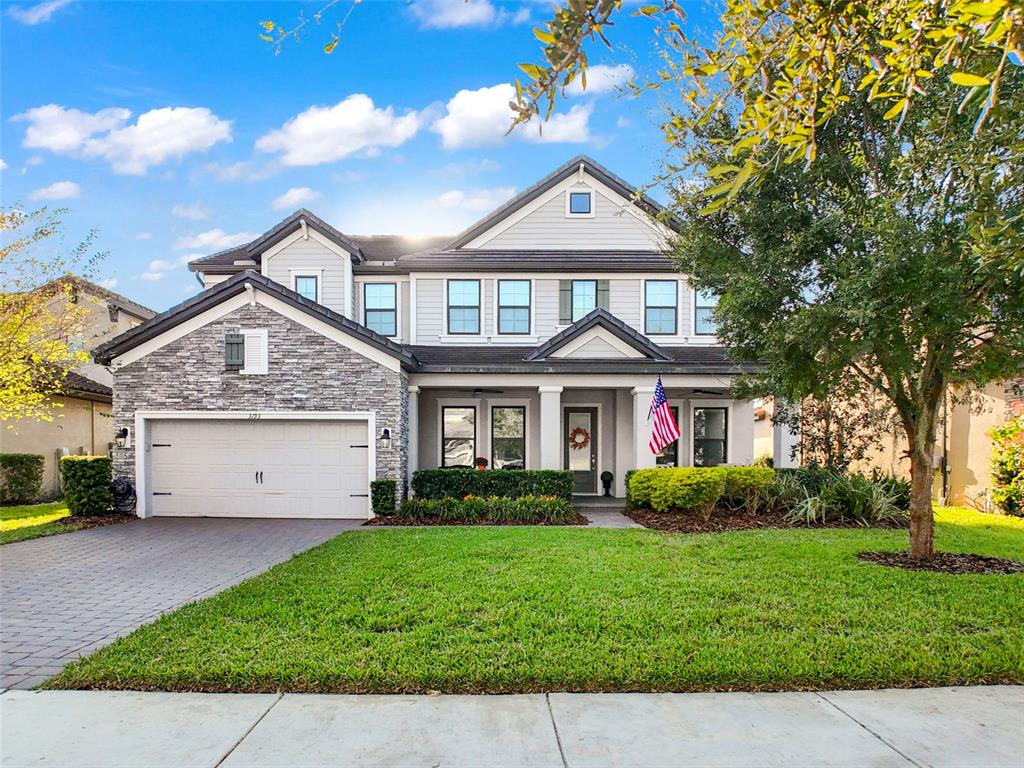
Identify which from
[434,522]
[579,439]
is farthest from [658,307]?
[434,522]

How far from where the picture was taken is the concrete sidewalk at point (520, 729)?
10.4 feet

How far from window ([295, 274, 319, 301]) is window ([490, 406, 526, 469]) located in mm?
5608

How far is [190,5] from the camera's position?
7.40m

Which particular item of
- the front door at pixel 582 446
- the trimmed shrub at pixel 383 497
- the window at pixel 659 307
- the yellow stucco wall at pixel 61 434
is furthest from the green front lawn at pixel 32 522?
the window at pixel 659 307

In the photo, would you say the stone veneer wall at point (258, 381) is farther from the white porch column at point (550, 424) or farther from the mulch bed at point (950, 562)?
the mulch bed at point (950, 562)

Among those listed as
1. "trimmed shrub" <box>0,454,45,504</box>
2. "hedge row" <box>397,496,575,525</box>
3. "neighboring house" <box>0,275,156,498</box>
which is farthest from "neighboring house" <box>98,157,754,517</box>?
"trimmed shrub" <box>0,454,45,504</box>

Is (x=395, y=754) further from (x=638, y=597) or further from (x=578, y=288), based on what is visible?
(x=578, y=288)

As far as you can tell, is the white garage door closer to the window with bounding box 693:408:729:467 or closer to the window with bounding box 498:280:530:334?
the window with bounding box 498:280:530:334

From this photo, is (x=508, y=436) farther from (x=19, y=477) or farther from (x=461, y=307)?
(x=19, y=477)

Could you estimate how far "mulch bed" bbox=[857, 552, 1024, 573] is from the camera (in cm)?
729

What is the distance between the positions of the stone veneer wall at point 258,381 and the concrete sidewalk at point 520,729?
850cm

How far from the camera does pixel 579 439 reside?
15.5m

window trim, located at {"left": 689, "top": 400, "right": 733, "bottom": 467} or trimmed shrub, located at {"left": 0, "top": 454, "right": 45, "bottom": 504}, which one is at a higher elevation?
window trim, located at {"left": 689, "top": 400, "right": 733, "bottom": 467}

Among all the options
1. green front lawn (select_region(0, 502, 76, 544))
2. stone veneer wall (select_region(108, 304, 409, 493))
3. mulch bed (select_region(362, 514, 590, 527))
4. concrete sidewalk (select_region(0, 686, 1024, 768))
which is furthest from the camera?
stone veneer wall (select_region(108, 304, 409, 493))
